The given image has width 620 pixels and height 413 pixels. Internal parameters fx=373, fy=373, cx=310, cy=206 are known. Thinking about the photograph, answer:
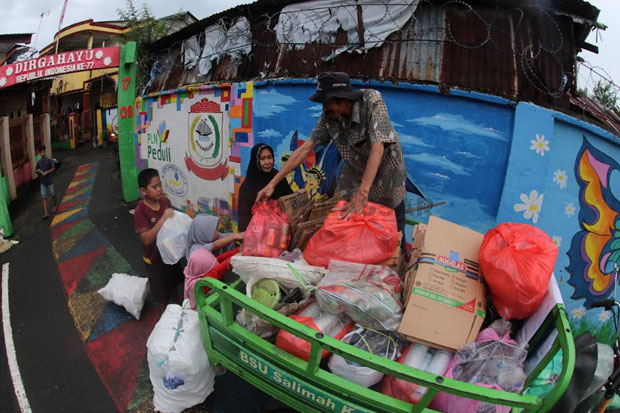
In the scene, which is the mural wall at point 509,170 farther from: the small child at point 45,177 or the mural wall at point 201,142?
the small child at point 45,177

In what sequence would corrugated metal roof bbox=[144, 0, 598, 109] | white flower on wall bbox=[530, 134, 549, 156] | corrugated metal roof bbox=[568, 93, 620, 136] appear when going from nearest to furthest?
white flower on wall bbox=[530, 134, 549, 156], corrugated metal roof bbox=[144, 0, 598, 109], corrugated metal roof bbox=[568, 93, 620, 136]

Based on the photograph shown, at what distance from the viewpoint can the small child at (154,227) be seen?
3535mm

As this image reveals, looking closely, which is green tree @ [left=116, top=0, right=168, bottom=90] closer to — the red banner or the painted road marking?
the red banner

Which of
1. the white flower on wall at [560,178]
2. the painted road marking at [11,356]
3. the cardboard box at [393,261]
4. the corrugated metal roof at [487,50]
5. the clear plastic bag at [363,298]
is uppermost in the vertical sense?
the corrugated metal roof at [487,50]

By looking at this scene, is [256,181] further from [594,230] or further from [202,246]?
[594,230]

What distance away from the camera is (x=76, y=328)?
4293 mm

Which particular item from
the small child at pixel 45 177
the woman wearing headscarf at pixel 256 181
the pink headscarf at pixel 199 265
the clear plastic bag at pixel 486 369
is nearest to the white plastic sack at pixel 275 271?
the pink headscarf at pixel 199 265

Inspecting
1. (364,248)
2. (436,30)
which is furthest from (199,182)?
(364,248)

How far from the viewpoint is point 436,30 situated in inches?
175

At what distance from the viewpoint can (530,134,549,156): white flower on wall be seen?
390cm

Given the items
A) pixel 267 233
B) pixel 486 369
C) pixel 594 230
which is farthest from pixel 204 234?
pixel 594 230

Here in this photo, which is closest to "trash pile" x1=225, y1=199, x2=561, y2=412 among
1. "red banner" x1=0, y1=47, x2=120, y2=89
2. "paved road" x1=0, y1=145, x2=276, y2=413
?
"paved road" x1=0, y1=145, x2=276, y2=413

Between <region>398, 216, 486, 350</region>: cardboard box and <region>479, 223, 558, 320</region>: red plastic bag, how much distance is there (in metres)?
0.11

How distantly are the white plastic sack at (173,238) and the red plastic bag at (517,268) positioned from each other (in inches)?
102
